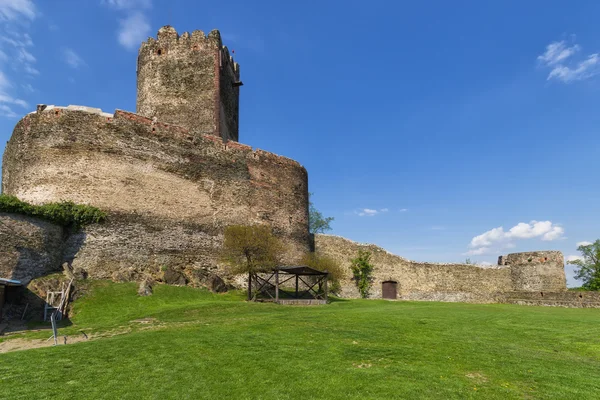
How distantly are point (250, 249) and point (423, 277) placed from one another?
17.1 metres

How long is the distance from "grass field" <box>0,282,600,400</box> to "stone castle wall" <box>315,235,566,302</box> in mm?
16713

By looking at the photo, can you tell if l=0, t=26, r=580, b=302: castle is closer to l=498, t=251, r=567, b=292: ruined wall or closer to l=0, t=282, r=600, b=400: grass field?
l=498, t=251, r=567, b=292: ruined wall

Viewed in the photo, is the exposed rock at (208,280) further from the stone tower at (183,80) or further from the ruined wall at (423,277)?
the ruined wall at (423,277)

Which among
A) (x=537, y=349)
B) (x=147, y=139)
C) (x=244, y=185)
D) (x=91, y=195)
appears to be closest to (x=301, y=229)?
(x=244, y=185)

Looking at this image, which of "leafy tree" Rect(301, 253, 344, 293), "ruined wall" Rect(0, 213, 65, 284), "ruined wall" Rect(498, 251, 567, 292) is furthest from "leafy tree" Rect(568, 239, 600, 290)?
"ruined wall" Rect(0, 213, 65, 284)

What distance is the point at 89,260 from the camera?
1942 cm

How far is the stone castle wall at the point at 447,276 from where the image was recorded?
31.3 metres

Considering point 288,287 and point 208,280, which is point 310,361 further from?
point 288,287

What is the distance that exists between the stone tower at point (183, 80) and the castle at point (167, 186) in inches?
2.7

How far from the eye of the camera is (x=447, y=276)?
33062mm

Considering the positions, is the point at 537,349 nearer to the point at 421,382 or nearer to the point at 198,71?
the point at 421,382

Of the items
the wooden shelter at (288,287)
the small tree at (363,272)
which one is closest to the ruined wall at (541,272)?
the small tree at (363,272)

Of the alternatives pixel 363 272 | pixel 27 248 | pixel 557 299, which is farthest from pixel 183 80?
pixel 557 299

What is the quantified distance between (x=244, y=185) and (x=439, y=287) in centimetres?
1780
